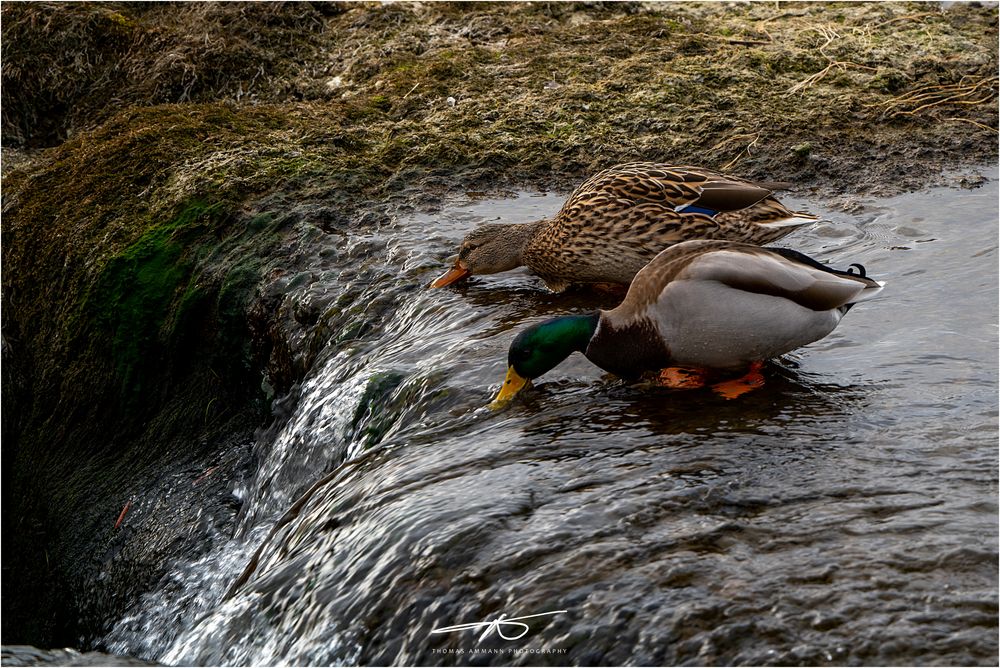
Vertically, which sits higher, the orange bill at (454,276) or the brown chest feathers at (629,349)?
the brown chest feathers at (629,349)

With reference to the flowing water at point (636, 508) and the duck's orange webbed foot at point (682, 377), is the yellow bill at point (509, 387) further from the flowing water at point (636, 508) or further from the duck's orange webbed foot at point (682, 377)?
the duck's orange webbed foot at point (682, 377)

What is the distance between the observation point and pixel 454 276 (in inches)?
209

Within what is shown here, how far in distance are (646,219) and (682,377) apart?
40.8 inches

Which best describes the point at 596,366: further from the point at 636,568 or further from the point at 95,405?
the point at 95,405

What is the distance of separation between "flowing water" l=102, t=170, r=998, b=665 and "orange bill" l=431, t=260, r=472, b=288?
261 mm

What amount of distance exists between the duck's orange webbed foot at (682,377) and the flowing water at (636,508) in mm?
69

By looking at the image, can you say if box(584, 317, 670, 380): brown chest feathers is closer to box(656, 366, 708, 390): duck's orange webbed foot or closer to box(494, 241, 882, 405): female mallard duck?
box(494, 241, 882, 405): female mallard duck

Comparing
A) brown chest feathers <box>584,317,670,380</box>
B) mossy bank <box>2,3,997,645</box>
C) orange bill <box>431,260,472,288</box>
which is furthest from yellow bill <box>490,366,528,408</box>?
mossy bank <box>2,3,997,645</box>

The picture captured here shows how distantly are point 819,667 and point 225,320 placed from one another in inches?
175

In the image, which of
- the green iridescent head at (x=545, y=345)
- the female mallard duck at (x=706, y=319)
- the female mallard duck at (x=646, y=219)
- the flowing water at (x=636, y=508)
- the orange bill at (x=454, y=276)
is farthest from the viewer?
the orange bill at (x=454, y=276)

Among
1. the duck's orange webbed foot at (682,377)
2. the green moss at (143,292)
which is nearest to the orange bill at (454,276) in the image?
the duck's orange webbed foot at (682,377)

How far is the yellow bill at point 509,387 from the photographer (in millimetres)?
3873

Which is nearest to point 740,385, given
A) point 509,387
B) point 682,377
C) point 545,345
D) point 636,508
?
point 682,377

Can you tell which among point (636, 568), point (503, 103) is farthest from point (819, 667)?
point (503, 103)
